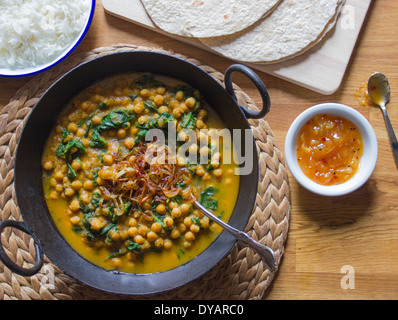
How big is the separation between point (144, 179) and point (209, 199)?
501 mm

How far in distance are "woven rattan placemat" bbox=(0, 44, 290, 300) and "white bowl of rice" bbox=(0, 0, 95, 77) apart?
119mm

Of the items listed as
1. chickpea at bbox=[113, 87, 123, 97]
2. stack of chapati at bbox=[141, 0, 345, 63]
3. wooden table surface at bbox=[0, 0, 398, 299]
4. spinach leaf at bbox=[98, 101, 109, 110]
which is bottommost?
wooden table surface at bbox=[0, 0, 398, 299]

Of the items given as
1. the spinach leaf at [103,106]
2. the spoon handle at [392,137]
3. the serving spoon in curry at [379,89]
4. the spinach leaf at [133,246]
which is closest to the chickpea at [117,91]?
the spinach leaf at [103,106]

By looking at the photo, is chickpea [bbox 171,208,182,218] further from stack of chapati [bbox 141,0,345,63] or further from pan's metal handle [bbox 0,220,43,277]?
stack of chapati [bbox 141,0,345,63]

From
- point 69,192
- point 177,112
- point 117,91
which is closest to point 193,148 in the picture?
point 177,112

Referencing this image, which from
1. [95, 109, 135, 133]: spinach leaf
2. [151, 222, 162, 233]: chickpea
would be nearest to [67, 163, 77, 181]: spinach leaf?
[95, 109, 135, 133]: spinach leaf

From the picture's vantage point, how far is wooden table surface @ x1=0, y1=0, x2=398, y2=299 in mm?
3414

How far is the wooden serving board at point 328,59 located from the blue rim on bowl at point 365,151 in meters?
0.28

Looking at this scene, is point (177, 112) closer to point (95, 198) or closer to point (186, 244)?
point (95, 198)

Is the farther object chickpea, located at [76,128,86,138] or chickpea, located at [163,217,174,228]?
chickpea, located at [76,128,86,138]

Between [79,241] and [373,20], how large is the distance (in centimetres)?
289

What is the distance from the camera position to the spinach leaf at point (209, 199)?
3.21 metres

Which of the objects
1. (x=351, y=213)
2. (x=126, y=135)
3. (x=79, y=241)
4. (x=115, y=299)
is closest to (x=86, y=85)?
(x=126, y=135)

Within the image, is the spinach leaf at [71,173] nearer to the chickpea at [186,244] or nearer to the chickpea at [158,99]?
the chickpea at [158,99]
